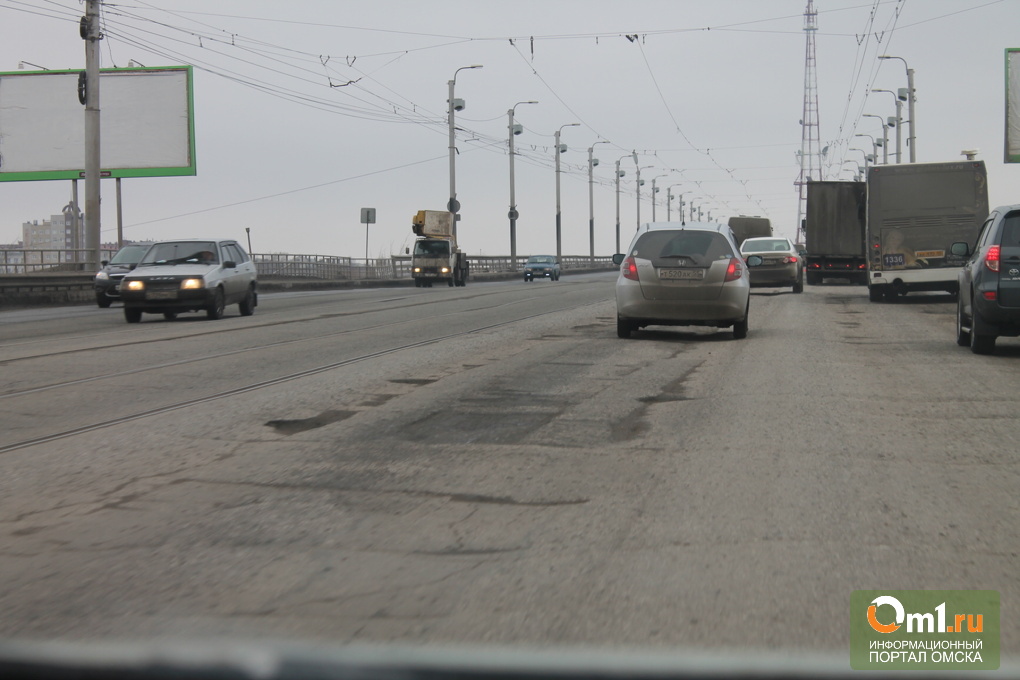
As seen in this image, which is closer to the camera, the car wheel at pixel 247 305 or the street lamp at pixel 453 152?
the car wheel at pixel 247 305

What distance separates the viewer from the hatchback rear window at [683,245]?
15.0m

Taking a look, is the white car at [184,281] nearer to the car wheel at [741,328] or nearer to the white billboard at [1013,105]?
the car wheel at [741,328]

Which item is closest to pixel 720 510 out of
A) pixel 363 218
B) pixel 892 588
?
pixel 892 588

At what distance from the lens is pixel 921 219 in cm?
2484

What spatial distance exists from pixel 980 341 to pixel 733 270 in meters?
3.28

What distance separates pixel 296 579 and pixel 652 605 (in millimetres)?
1324

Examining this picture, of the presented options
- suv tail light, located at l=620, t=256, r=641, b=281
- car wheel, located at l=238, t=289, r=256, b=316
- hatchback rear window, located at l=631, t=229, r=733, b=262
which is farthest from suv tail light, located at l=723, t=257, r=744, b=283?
car wheel, located at l=238, t=289, r=256, b=316

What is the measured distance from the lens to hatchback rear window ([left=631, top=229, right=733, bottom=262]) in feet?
49.2

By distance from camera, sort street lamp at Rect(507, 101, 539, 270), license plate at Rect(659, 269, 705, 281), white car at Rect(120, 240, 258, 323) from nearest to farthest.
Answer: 1. license plate at Rect(659, 269, 705, 281)
2. white car at Rect(120, 240, 258, 323)
3. street lamp at Rect(507, 101, 539, 270)

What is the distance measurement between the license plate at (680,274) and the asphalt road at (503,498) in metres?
2.66

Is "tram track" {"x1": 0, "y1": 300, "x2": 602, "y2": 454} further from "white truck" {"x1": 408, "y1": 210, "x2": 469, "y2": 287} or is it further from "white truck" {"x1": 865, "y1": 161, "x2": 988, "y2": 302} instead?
"white truck" {"x1": 408, "y1": 210, "x2": 469, "y2": 287}

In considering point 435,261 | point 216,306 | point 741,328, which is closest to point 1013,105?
point 435,261
